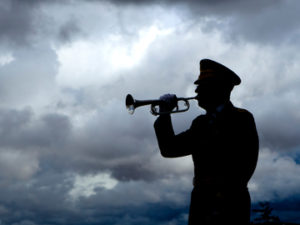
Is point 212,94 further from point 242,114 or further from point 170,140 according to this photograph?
point 170,140

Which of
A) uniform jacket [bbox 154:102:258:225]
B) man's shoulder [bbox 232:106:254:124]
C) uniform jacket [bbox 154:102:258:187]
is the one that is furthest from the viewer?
man's shoulder [bbox 232:106:254:124]

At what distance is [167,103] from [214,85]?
2.55 ft

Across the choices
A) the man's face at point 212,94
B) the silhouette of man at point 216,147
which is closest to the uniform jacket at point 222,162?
the silhouette of man at point 216,147

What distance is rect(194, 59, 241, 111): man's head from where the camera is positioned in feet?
20.8

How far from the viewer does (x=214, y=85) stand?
6.37m

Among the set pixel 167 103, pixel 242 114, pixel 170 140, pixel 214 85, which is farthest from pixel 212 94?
pixel 170 140

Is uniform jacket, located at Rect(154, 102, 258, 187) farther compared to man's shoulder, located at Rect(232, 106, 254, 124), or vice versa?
man's shoulder, located at Rect(232, 106, 254, 124)

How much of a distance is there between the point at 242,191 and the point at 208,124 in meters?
1.06

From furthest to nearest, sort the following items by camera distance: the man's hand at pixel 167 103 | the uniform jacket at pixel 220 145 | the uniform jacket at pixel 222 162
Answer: the man's hand at pixel 167 103
the uniform jacket at pixel 220 145
the uniform jacket at pixel 222 162

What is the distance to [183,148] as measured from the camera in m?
6.52

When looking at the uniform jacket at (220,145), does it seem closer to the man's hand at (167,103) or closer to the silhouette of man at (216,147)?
the silhouette of man at (216,147)

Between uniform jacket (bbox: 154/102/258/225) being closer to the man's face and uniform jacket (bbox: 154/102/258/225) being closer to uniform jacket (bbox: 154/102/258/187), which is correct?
uniform jacket (bbox: 154/102/258/187)

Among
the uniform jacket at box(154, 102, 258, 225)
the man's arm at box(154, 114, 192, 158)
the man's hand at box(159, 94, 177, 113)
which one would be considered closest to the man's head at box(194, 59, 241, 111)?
the uniform jacket at box(154, 102, 258, 225)

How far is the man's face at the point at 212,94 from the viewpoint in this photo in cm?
634
